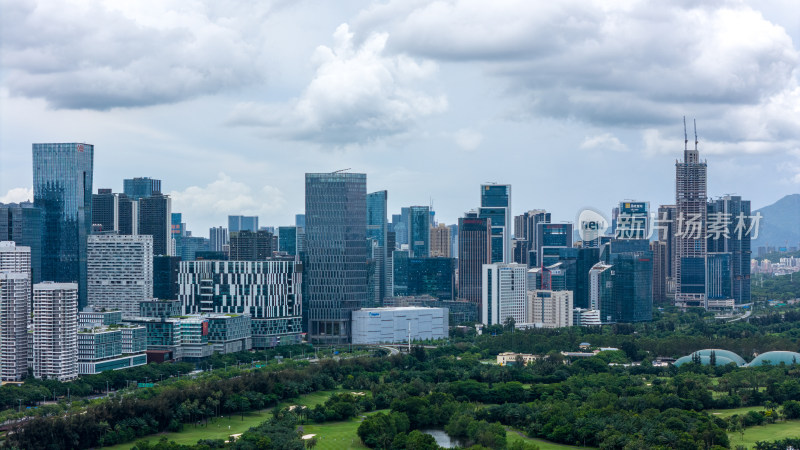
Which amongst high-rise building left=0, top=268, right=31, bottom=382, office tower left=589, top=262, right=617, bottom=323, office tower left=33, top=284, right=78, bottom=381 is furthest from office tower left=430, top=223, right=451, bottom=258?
office tower left=33, top=284, right=78, bottom=381

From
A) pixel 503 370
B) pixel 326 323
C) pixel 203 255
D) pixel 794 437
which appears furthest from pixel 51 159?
pixel 794 437

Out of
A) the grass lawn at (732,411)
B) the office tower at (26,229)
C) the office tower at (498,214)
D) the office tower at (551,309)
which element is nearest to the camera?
the grass lawn at (732,411)

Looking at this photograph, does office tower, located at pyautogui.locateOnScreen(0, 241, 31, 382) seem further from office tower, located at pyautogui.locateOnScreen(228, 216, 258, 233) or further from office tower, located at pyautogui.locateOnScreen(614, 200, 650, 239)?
office tower, located at pyautogui.locateOnScreen(228, 216, 258, 233)

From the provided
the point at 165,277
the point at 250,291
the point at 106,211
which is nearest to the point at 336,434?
the point at 250,291

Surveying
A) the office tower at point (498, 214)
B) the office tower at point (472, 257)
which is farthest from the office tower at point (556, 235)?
the office tower at point (472, 257)

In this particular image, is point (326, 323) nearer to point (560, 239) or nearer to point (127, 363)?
point (127, 363)

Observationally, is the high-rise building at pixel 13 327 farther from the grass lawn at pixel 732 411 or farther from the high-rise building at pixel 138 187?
the high-rise building at pixel 138 187

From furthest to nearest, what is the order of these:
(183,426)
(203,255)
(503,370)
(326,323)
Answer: (203,255), (326,323), (503,370), (183,426)
